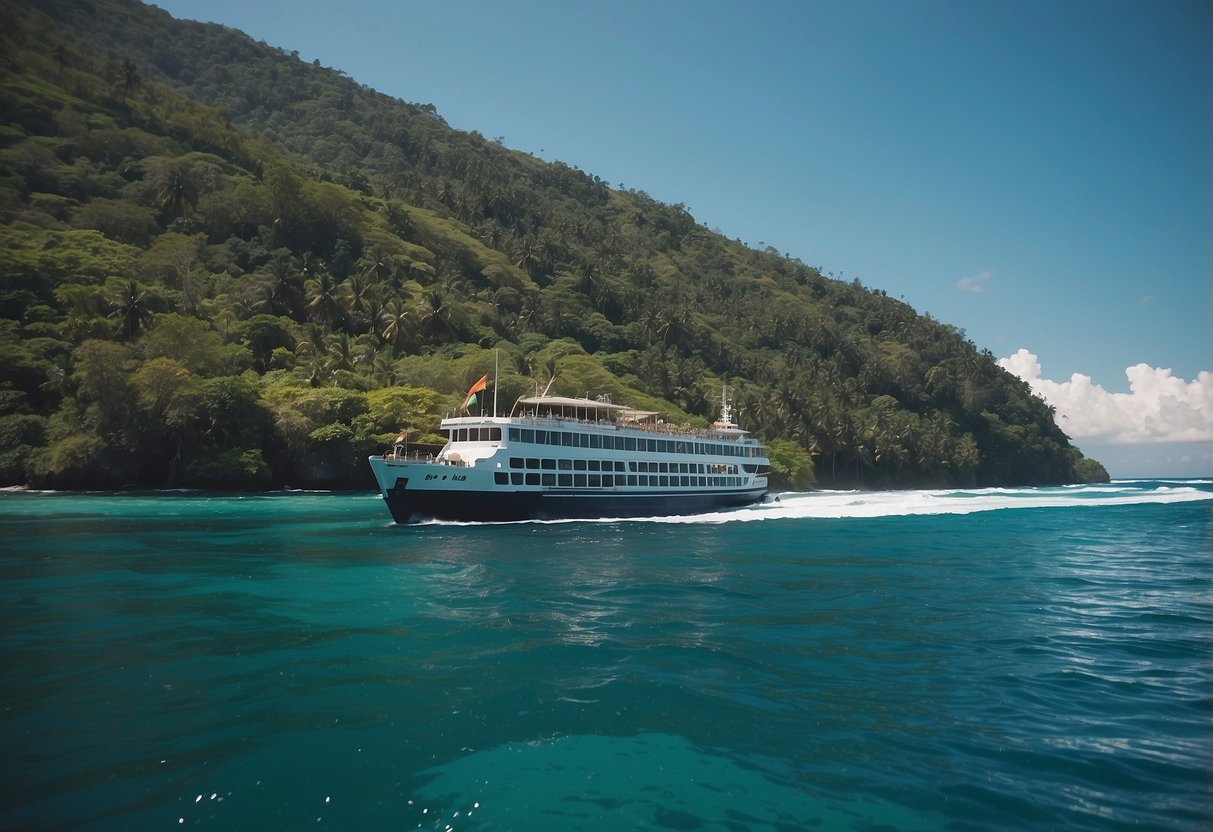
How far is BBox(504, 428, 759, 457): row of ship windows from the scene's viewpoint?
40.5m

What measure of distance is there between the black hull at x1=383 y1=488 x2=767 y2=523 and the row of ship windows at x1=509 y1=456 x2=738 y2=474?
1639 millimetres

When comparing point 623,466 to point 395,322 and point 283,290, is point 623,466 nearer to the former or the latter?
point 395,322

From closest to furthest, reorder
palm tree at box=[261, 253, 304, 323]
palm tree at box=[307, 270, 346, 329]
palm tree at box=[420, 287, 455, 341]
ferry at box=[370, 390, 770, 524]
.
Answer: ferry at box=[370, 390, 770, 524], palm tree at box=[307, 270, 346, 329], palm tree at box=[261, 253, 304, 323], palm tree at box=[420, 287, 455, 341]

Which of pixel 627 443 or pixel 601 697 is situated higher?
pixel 627 443

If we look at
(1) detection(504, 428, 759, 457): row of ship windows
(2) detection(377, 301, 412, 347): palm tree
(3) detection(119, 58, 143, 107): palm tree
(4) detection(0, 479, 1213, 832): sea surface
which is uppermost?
(3) detection(119, 58, 143, 107): palm tree

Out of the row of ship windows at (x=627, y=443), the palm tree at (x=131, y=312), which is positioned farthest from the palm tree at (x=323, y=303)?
the row of ship windows at (x=627, y=443)

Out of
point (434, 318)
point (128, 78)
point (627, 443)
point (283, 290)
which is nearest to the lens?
point (627, 443)

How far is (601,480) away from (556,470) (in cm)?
382

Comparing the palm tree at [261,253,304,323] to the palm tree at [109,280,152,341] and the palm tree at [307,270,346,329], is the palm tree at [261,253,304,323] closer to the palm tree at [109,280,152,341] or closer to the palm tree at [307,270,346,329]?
the palm tree at [307,270,346,329]

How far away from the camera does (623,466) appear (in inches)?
1816

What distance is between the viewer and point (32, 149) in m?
96.0

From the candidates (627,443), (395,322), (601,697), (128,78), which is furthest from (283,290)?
(601,697)

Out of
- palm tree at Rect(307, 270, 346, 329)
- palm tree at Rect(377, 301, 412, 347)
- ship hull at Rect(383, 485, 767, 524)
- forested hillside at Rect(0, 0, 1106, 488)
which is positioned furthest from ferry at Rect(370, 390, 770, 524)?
palm tree at Rect(307, 270, 346, 329)

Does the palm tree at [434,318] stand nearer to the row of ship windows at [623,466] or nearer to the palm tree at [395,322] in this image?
the palm tree at [395,322]
